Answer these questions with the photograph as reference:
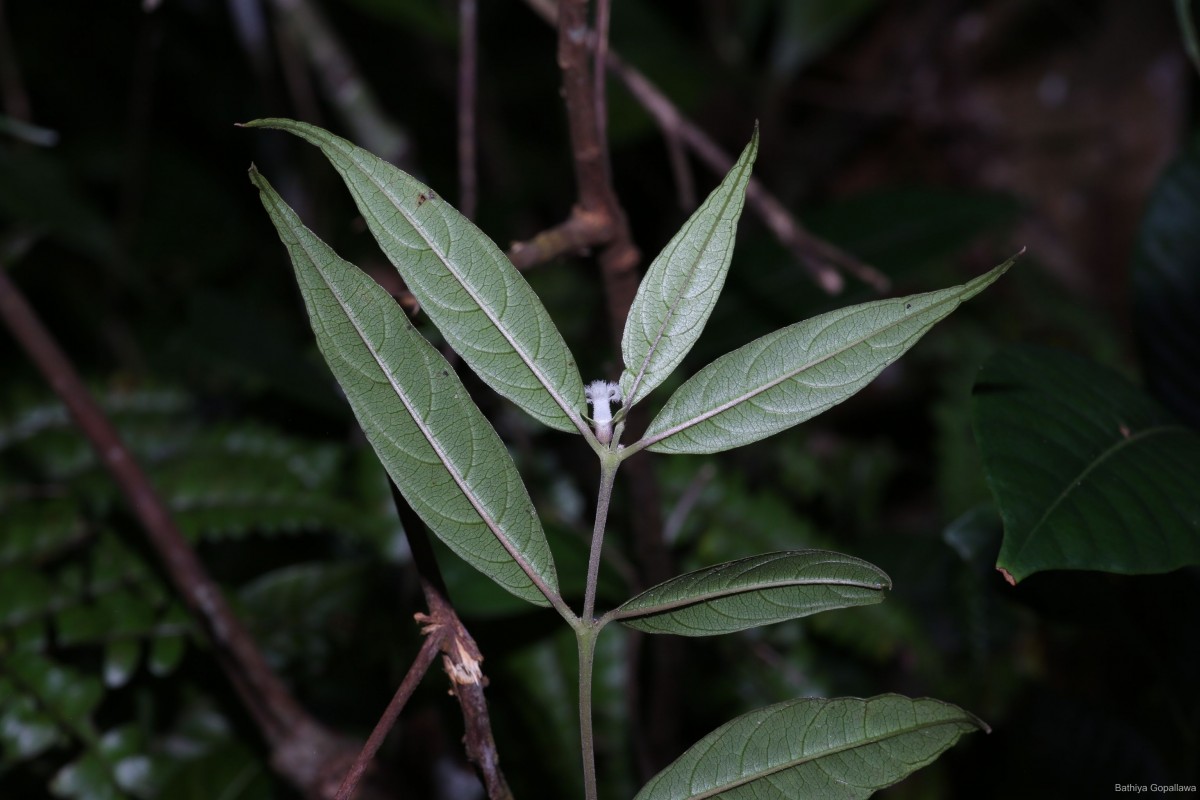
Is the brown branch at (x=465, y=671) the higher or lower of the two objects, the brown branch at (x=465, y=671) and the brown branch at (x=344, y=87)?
the lower

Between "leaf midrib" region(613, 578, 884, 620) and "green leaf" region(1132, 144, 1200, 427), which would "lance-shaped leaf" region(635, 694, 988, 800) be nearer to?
"leaf midrib" region(613, 578, 884, 620)

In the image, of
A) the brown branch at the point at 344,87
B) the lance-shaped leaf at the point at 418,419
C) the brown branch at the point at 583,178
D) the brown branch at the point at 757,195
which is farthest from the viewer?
the brown branch at the point at 344,87

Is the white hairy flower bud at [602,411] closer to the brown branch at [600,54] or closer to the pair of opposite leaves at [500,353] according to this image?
the pair of opposite leaves at [500,353]

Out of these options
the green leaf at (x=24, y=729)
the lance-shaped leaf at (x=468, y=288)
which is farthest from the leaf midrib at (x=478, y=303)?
the green leaf at (x=24, y=729)

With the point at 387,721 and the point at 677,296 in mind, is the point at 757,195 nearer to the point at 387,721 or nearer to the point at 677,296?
the point at 677,296

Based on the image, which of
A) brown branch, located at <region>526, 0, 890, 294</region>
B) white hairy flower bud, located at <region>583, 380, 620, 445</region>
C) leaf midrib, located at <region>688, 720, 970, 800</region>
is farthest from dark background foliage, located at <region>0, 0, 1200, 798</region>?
leaf midrib, located at <region>688, 720, 970, 800</region>

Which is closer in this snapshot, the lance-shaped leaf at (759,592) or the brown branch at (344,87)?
the lance-shaped leaf at (759,592)
